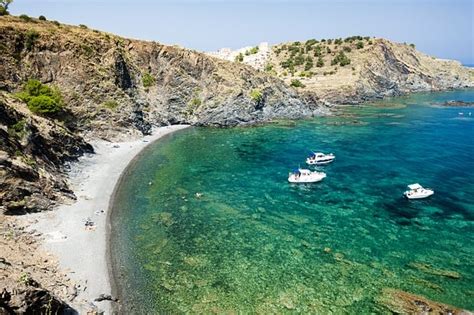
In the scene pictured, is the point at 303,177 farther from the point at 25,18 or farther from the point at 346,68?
the point at 346,68

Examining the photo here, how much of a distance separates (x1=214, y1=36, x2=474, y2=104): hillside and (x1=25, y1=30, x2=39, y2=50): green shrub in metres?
93.2

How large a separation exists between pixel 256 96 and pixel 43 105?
60.7m

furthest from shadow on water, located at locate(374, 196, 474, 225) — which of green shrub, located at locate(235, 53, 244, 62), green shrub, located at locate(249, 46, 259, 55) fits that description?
green shrub, located at locate(249, 46, 259, 55)

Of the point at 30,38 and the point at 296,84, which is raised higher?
the point at 30,38

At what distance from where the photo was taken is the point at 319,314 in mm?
30734

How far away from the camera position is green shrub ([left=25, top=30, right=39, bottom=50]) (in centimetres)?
7994

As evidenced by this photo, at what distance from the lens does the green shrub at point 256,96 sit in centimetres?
11150

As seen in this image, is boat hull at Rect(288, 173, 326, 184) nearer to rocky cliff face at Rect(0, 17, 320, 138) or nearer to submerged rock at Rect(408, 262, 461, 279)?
submerged rock at Rect(408, 262, 461, 279)

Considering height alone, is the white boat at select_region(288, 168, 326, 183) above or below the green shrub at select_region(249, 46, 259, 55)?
below

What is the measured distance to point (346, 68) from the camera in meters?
167

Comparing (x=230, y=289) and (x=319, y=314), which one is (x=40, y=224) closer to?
(x=230, y=289)

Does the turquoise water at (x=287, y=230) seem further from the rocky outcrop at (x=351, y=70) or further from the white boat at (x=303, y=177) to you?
the rocky outcrop at (x=351, y=70)

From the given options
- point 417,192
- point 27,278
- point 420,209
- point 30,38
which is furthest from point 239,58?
point 27,278

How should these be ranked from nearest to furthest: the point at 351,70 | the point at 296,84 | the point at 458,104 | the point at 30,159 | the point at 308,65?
the point at 30,159, the point at 458,104, the point at 296,84, the point at 351,70, the point at 308,65
